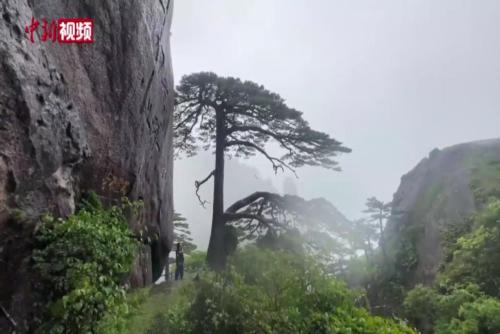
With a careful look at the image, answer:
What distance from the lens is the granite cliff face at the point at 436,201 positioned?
1761cm

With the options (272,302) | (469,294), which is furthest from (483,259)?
(272,302)

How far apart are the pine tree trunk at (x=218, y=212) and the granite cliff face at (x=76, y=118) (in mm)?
3801

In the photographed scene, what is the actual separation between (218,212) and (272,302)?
10.9 metres

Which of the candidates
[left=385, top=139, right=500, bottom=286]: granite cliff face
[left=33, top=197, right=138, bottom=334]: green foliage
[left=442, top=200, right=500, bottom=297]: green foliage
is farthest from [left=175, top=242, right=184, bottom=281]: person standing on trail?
[left=385, top=139, right=500, bottom=286]: granite cliff face

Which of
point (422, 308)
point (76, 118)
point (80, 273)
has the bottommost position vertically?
point (422, 308)

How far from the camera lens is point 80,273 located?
4.36m

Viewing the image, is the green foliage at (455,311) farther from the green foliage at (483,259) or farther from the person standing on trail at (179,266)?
the person standing on trail at (179,266)

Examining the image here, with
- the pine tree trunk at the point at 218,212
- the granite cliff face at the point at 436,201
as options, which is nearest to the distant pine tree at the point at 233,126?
the pine tree trunk at the point at 218,212

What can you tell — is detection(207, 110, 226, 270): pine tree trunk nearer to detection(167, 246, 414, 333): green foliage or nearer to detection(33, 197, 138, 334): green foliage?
detection(167, 246, 414, 333): green foliage

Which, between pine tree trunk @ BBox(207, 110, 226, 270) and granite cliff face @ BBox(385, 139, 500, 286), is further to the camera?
granite cliff face @ BBox(385, 139, 500, 286)

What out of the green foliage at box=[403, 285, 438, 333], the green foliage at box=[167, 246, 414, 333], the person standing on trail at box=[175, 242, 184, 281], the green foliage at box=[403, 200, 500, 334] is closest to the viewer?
the green foliage at box=[167, 246, 414, 333]

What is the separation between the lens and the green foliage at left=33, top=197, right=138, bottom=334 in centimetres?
420

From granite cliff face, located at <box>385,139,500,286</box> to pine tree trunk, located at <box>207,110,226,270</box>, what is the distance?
10.4 meters

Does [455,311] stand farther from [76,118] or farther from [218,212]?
[76,118]
